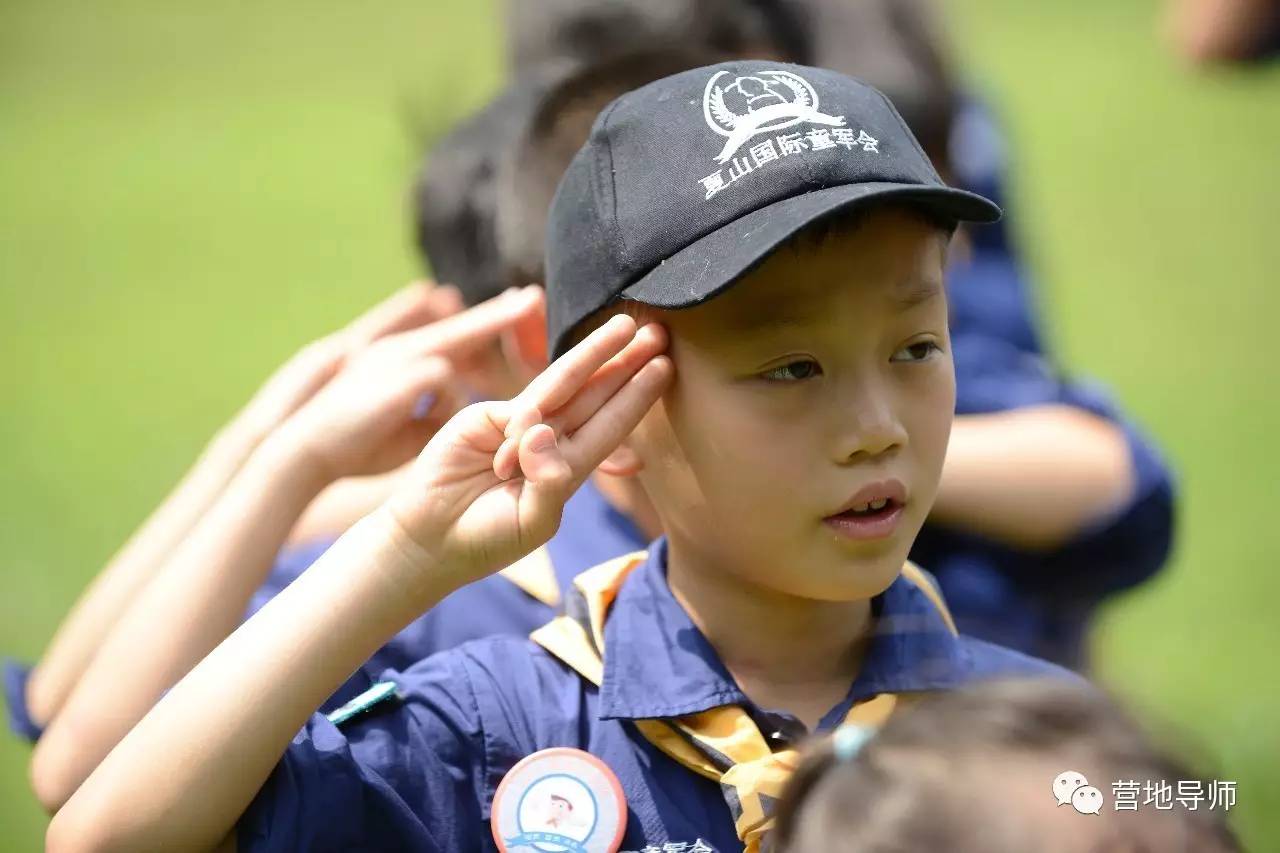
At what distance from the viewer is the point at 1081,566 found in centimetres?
271

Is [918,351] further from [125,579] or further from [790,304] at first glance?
[125,579]

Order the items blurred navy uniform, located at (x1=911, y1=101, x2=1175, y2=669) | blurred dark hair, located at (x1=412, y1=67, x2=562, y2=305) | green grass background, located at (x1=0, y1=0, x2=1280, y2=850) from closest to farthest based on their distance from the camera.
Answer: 1. blurred navy uniform, located at (x1=911, y1=101, x2=1175, y2=669)
2. blurred dark hair, located at (x1=412, y1=67, x2=562, y2=305)
3. green grass background, located at (x1=0, y1=0, x2=1280, y2=850)

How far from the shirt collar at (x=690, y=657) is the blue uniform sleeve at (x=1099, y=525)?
78cm

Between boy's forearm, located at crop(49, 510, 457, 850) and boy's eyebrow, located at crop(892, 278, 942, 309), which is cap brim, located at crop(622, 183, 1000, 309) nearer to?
boy's eyebrow, located at crop(892, 278, 942, 309)

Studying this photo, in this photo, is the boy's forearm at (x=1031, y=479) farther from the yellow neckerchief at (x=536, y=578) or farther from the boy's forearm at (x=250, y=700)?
the boy's forearm at (x=250, y=700)

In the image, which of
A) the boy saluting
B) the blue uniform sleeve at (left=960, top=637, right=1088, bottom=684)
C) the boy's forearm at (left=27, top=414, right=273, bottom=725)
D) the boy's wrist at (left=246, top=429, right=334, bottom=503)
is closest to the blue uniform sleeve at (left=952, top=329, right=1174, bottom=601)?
the blue uniform sleeve at (left=960, top=637, right=1088, bottom=684)

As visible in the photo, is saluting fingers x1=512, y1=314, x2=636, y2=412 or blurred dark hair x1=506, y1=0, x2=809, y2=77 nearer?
saluting fingers x1=512, y1=314, x2=636, y2=412

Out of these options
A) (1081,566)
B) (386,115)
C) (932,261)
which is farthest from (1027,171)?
(932,261)

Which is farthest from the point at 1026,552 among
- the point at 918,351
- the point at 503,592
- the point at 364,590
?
the point at 364,590

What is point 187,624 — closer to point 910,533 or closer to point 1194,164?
point 910,533

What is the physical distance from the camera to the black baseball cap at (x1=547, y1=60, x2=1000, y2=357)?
1684 millimetres

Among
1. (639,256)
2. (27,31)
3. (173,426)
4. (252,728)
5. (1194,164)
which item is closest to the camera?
(252,728)

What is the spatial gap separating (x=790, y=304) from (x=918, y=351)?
170mm

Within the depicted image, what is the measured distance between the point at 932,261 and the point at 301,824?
2.88ft
